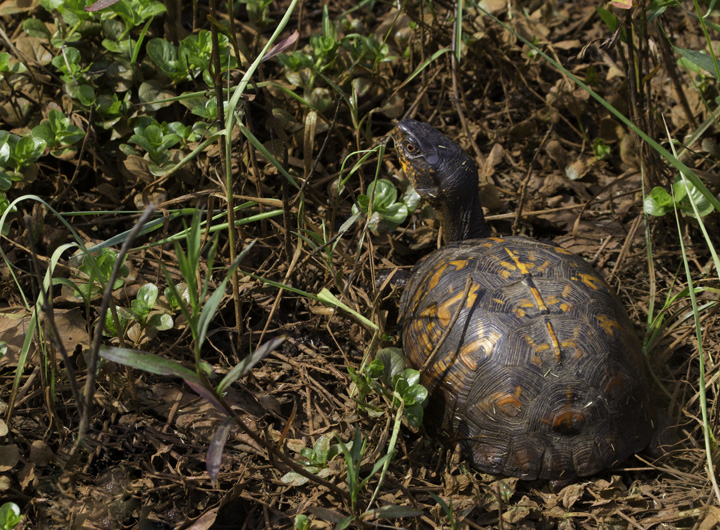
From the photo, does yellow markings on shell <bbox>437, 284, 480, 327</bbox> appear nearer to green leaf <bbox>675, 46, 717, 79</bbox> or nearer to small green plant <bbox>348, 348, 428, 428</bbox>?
small green plant <bbox>348, 348, 428, 428</bbox>

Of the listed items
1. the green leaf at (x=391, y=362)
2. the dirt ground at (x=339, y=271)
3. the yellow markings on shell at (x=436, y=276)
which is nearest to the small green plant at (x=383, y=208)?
the dirt ground at (x=339, y=271)

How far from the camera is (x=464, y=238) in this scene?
2.86m

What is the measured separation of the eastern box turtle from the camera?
2129 mm

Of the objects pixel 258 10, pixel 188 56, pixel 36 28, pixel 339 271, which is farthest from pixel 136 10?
pixel 339 271

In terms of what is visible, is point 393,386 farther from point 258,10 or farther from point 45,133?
point 258,10

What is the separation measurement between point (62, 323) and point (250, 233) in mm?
826

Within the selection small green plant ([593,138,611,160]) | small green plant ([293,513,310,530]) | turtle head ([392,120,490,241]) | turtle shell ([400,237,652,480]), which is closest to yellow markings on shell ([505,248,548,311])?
turtle shell ([400,237,652,480])

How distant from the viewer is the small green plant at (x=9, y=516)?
5.55 ft

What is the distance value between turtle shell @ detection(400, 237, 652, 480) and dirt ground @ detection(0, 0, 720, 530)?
13cm

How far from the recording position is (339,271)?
247 centimetres

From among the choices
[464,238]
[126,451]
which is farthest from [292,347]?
[464,238]

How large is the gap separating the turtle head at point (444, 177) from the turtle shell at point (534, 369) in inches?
18.5

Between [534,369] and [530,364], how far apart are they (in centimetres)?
2

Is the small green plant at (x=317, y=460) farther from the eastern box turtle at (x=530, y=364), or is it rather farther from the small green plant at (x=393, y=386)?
the eastern box turtle at (x=530, y=364)
